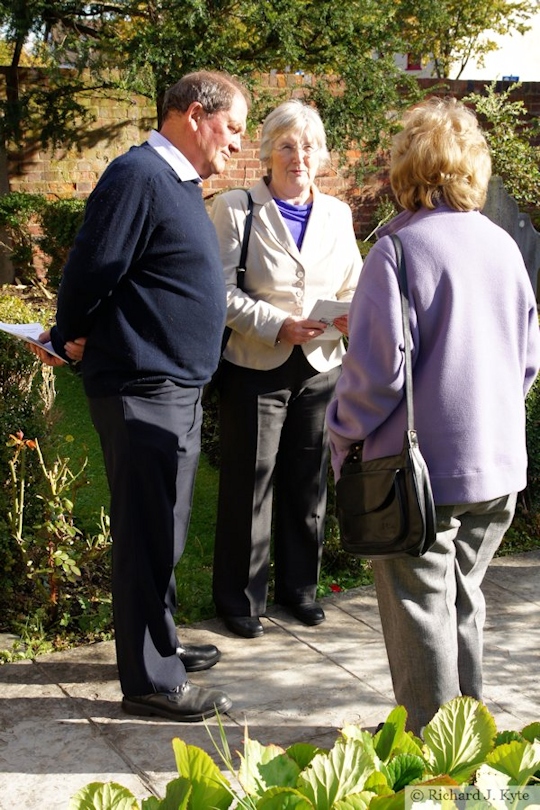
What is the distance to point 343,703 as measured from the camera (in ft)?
11.3

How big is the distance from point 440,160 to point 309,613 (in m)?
2.14

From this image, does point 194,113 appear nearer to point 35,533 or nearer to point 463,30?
point 35,533

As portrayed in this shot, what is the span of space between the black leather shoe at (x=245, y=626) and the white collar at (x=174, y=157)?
1.79m

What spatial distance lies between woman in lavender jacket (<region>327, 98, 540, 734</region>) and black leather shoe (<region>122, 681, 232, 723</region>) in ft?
2.48

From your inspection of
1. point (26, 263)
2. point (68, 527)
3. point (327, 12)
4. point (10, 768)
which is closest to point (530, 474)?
point (68, 527)

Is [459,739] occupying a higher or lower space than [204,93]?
lower

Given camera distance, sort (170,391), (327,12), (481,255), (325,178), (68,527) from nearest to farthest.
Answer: (481,255)
(170,391)
(68,527)
(327,12)
(325,178)

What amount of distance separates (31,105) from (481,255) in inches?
365

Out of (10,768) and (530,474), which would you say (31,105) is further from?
(10,768)

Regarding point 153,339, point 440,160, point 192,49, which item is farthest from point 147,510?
point 192,49

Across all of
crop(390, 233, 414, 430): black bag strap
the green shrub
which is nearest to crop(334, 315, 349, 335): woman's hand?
crop(390, 233, 414, 430): black bag strap

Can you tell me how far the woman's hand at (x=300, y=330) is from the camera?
362 centimetres

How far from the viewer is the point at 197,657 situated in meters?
3.67

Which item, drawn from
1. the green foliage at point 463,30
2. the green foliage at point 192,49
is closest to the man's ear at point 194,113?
the green foliage at point 192,49
